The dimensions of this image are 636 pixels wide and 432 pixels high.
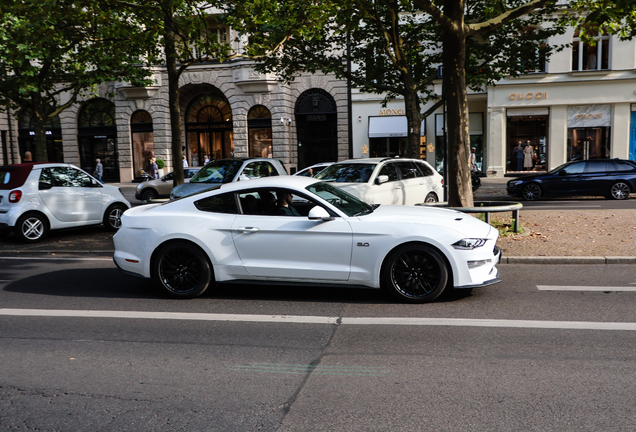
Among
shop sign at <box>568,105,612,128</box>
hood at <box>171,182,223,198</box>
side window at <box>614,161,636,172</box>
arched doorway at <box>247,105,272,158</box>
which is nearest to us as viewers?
hood at <box>171,182,223,198</box>

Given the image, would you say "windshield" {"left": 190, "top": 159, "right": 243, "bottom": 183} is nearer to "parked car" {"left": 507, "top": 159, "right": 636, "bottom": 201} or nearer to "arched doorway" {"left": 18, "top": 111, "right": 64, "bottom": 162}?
"parked car" {"left": 507, "top": 159, "right": 636, "bottom": 201}

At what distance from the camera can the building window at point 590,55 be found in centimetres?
2825

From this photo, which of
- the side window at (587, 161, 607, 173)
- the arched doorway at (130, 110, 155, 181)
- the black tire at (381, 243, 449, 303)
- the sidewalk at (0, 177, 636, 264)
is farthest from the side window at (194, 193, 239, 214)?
the arched doorway at (130, 110, 155, 181)

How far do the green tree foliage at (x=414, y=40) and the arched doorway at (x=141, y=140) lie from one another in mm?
14642

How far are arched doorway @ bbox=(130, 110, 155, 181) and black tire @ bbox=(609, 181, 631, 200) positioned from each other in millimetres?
24723

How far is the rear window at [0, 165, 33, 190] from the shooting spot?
38.8 feet

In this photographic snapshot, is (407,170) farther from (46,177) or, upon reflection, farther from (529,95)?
(529,95)

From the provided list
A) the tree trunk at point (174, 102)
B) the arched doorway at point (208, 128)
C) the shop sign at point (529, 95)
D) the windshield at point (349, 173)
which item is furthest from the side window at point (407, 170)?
the arched doorway at point (208, 128)

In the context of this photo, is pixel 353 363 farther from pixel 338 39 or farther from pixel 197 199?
pixel 338 39

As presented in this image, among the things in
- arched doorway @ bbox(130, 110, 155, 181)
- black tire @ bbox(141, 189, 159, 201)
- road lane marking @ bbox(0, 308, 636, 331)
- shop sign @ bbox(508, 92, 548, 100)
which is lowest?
road lane marking @ bbox(0, 308, 636, 331)

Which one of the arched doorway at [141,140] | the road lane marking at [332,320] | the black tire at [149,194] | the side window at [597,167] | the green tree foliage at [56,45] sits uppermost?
the green tree foliage at [56,45]

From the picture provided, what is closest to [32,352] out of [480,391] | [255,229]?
[255,229]

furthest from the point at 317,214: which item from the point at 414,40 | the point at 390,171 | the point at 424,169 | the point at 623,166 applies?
the point at 623,166

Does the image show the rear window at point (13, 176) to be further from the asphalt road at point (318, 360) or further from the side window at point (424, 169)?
the side window at point (424, 169)
